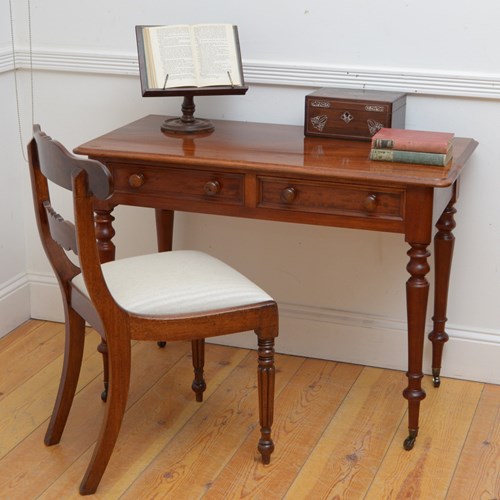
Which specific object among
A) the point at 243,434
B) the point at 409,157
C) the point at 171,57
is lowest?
the point at 243,434

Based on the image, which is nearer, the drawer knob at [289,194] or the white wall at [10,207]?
the drawer knob at [289,194]

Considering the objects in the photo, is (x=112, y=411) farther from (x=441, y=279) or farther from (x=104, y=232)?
(x=441, y=279)

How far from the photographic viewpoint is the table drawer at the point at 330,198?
7.89 feet

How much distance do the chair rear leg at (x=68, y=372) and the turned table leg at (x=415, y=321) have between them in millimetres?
892

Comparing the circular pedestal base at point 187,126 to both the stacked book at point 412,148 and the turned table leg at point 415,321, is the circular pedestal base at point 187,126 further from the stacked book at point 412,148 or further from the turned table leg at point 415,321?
the turned table leg at point 415,321

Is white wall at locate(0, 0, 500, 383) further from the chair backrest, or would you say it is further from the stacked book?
the chair backrest

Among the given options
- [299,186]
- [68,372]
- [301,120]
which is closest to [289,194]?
[299,186]

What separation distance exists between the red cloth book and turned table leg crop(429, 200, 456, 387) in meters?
0.32

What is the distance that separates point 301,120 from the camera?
9.73 feet

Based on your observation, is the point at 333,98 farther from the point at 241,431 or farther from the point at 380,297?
the point at 241,431

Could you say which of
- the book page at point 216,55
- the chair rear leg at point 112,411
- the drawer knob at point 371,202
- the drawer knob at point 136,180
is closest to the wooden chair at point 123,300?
the chair rear leg at point 112,411

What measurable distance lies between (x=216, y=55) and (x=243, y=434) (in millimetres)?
1126

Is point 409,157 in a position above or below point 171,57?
below

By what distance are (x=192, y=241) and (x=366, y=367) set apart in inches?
29.1
